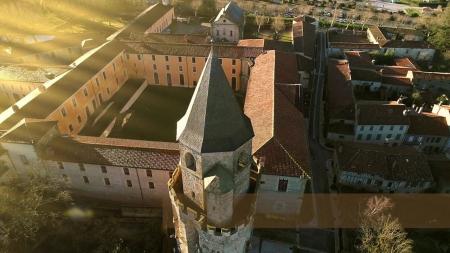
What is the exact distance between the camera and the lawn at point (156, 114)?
54.5 meters

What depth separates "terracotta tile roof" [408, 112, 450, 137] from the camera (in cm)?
5506

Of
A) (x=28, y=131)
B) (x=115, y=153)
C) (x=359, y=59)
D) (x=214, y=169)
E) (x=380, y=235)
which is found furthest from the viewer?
(x=359, y=59)

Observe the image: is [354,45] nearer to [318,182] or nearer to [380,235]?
[318,182]

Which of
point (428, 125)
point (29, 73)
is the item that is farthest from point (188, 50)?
point (428, 125)

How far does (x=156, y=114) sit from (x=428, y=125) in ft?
154

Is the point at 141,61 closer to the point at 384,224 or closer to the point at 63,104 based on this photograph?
the point at 63,104

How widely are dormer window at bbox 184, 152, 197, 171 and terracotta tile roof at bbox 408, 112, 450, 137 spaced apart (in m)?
45.5

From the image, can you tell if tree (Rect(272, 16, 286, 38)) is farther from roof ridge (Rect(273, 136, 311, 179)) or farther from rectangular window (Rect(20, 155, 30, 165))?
rectangular window (Rect(20, 155, 30, 165))

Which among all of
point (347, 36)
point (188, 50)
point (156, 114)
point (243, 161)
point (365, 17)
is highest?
point (243, 161)

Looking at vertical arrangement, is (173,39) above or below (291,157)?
above

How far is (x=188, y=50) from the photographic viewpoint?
66.1m

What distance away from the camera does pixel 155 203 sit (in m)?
43.6

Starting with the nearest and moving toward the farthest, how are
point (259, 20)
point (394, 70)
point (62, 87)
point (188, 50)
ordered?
point (62, 87)
point (188, 50)
point (394, 70)
point (259, 20)

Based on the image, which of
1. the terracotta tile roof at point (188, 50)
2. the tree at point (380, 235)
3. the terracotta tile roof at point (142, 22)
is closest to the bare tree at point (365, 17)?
the terracotta tile roof at point (188, 50)
